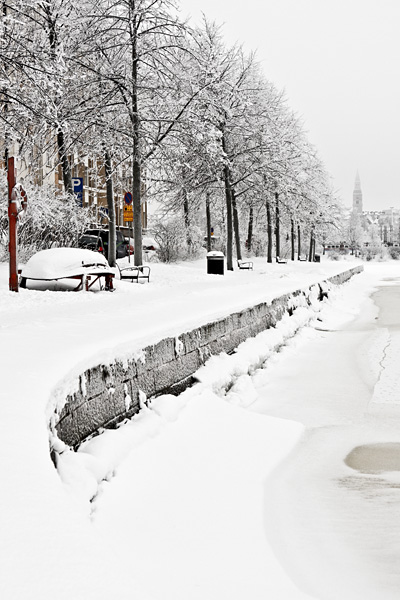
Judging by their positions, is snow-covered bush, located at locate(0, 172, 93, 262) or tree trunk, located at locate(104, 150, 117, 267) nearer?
snow-covered bush, located at locate(0, 172, 93, 262)

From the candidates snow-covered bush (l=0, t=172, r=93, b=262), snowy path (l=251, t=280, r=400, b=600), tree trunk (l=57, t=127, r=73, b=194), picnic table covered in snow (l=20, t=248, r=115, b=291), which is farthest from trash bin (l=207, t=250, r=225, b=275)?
snowy path (l=251, t=280, r=400, b=600)

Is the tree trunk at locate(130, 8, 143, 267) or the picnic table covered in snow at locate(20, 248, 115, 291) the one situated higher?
the tree trunk at locate(130, 8, 143, 267)

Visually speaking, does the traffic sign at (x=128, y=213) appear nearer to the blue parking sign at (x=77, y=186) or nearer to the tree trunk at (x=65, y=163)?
the blue parking sign at (x=77, y=186)

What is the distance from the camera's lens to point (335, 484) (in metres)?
4.77

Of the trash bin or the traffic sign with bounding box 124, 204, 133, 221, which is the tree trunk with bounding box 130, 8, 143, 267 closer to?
the traffic sign with bounding box 124, 204, 133, 221

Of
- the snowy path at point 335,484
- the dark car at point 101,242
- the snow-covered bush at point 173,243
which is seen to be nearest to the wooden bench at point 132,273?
the dark car at point 101,242

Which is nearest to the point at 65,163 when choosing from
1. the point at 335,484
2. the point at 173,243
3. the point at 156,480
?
the point at 173,243

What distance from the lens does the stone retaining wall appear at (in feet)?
14.5

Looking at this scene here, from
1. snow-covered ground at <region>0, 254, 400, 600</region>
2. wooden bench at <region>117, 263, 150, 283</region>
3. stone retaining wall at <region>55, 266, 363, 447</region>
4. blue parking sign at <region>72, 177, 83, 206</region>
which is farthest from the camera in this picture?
blue parking sign at <region>72, 177, 83, 206</region>

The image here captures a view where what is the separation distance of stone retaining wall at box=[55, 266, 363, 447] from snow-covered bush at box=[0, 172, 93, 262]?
9.93 meters

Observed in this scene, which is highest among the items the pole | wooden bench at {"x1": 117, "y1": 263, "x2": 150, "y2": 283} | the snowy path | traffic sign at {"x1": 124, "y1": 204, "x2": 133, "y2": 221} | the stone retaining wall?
traffic sign at {"x1": 124, "y1": 204, "x2": 133, "y2": 221}

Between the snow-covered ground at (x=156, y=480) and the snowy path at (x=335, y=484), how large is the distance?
29 millimetres

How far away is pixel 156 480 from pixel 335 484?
4.22 feet

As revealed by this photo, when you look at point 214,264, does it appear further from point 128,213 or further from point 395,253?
point 395,253
